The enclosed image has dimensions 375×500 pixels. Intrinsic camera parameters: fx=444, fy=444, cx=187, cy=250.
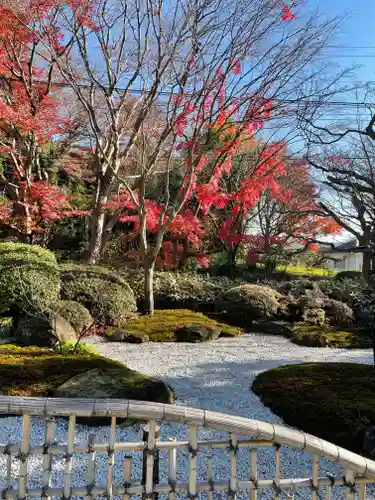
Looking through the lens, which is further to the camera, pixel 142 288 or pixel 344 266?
pixel 344 266

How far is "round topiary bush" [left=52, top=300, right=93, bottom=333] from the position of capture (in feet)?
20.4

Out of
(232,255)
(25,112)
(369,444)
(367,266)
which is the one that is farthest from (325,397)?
(232,255)

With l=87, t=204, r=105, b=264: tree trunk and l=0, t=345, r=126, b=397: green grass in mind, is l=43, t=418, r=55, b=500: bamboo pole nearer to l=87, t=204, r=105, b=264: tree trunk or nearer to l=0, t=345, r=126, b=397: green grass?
l=0, t=345, r=126, b=397: green grass

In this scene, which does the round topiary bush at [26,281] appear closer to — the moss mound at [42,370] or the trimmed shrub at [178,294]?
the moss mound at [42,370]

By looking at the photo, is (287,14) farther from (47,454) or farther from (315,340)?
(47,454)

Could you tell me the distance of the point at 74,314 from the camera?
248 inches

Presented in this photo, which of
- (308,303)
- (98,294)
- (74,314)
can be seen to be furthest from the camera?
(308,303)

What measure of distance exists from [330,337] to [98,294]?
12.3ft

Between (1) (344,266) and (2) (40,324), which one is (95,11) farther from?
(1) (344,266)

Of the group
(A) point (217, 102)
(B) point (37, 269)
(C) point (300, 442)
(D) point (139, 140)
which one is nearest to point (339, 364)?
(C) point (300, 442)

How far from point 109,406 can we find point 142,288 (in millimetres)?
7308

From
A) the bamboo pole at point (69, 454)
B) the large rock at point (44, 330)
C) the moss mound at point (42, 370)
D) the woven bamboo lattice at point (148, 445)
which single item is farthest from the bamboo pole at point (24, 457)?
the large rock at point (44, 330)

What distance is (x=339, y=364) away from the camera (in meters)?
4.73

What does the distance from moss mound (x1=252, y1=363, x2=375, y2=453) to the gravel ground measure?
0.16 metres
